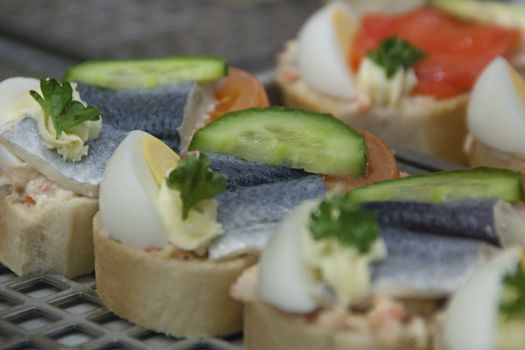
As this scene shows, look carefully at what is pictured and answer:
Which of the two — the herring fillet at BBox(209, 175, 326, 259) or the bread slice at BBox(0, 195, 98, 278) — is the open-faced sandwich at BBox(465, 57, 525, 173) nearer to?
the herring fillet at BBox(209, 175, 326, 259)

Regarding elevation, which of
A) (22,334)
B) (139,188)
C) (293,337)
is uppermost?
(139,188)

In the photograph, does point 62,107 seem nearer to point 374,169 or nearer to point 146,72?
point 146,72

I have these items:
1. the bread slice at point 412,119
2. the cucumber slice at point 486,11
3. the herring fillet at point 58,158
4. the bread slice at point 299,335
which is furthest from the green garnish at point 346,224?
the cucumber slice at point 486,11

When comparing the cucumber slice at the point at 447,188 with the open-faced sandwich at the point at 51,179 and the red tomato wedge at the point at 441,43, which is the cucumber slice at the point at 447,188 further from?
the red tomato wedge at the point at 441,43

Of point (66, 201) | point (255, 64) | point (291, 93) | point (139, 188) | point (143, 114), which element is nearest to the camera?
point (139, 188)

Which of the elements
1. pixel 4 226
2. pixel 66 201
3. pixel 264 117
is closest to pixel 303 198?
pixel 264 117

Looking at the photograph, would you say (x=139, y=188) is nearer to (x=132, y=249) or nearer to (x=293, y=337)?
(x=132, y=249)

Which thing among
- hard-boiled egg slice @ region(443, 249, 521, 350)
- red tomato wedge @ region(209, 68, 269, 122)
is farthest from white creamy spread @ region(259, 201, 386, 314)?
red tomato wedge @ region(209, 68, 269, 122)
